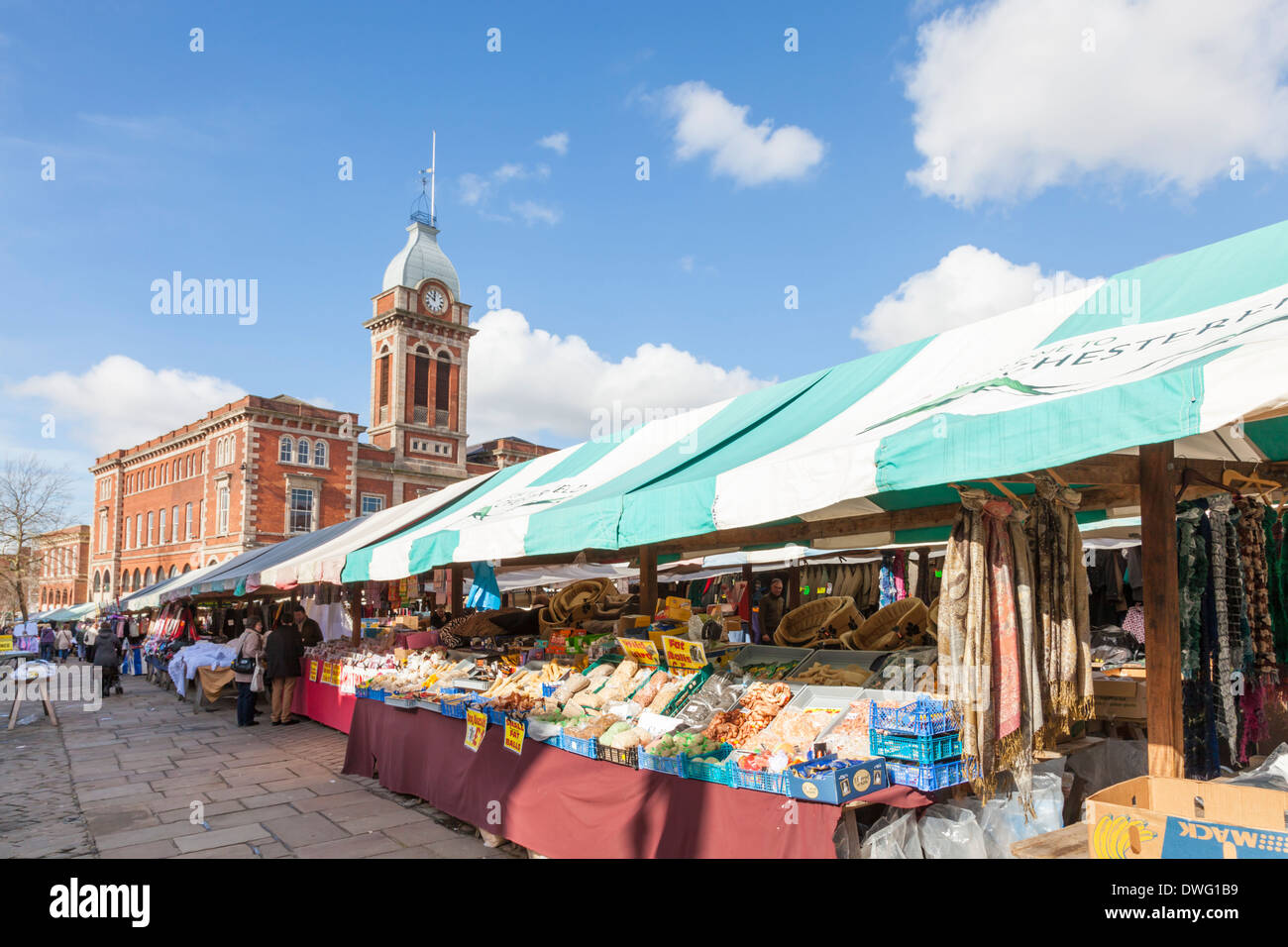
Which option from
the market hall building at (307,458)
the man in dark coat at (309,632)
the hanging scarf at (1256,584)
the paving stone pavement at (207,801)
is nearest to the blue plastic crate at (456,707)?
the paving stone pavement at (207,801)

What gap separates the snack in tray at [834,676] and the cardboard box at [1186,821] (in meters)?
1.67

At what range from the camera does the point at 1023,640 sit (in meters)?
3.14

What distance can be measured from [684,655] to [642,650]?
45 cm

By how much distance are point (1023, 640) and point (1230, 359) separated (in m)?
1.30

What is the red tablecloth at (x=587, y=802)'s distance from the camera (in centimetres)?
344

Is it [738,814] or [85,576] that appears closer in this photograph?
[738,814]

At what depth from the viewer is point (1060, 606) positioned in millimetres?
3242

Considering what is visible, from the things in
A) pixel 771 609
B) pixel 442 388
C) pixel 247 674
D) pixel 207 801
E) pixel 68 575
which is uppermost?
pixel 442 388

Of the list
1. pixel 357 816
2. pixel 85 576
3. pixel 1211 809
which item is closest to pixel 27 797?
pixel 357 816

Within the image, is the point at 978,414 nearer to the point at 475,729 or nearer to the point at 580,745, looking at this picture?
the point at 580,745

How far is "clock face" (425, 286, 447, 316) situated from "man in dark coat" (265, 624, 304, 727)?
38428 mm

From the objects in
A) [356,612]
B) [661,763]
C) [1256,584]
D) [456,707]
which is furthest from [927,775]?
[356,612]

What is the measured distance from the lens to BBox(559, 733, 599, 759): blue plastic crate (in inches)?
179
